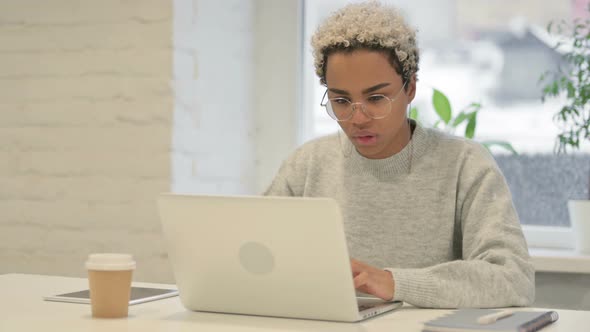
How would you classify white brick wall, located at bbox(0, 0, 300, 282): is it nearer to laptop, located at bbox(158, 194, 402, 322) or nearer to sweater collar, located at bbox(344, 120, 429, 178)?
sweater collar, located at bbox(344, 120, 429, 178)

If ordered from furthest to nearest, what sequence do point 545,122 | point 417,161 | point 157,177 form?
point 545,122 → point 157,177 → point 417,161

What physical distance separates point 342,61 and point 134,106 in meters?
0.81

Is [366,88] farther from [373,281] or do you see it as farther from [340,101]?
[373,281]

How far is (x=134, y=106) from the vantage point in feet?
7.43

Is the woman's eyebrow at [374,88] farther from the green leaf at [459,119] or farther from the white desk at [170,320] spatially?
the green leaf at [459,119]

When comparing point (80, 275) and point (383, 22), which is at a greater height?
point (383, 22)

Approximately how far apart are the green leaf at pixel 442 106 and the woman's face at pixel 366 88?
2.38 ft

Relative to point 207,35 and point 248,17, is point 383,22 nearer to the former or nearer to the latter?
point 207,35

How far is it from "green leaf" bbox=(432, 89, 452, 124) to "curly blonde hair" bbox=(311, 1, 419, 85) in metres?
0.69

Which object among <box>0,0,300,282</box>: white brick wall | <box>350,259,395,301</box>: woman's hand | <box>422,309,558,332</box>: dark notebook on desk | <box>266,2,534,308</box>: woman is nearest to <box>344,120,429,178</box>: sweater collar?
<box>266,2,534,308</box>: woman

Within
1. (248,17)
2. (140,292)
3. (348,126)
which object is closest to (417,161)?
(348,126)

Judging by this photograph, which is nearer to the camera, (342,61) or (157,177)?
(342,61)

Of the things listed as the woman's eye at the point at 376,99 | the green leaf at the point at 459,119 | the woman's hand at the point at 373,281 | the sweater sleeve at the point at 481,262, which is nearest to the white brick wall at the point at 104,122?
the green leaf at the point at 459,119

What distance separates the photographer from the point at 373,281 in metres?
1.33
